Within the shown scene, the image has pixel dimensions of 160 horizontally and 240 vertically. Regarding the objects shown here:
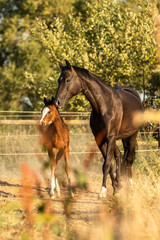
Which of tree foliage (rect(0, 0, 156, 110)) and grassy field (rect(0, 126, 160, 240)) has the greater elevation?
tree foliage (rect(0, 0, 156, 110))

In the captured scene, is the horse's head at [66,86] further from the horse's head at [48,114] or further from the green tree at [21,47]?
the green tree at [21,47]

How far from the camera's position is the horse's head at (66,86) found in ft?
18.1

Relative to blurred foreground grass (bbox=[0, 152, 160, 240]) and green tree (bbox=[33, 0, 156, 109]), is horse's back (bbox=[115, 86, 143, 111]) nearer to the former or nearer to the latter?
blurred foreground grass (bbox=[0, 152, 160, 240])

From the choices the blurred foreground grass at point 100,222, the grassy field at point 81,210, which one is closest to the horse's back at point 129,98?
the grassy field at point 81,210

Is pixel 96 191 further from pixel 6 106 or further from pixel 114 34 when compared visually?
pixel 6 106

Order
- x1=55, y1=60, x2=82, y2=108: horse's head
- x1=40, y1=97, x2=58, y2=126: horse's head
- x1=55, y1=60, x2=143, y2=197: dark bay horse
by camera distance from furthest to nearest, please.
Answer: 1. x1=40, y1=97, x2=58, y2=126: horse's head
2. x1=55, y1=60, x2=143, y2=197: dark bay horse
3. x1=55, y1=60, x2=82, y2=108: horse's head

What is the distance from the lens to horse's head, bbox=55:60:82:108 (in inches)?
217

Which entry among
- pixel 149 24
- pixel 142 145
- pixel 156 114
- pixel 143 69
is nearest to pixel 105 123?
pixel 156 114

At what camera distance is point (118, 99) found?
6348mm

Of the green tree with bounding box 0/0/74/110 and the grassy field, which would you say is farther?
the green tree with bounding box 0/0/74/110

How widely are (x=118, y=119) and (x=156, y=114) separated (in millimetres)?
3605

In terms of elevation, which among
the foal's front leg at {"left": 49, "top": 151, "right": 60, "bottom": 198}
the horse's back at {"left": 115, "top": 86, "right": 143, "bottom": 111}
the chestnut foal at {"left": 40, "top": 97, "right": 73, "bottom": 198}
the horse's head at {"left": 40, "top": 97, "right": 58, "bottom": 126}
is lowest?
the foal's front leg at {"left": 49, "top": 151, "right": 60, "bottom": 198}

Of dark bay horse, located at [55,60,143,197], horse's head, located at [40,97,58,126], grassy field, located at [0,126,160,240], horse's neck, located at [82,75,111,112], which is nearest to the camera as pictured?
grassy field, located at [0,126,160,240]

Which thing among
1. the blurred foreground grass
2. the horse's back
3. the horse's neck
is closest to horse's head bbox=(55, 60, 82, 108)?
the horse's neck
